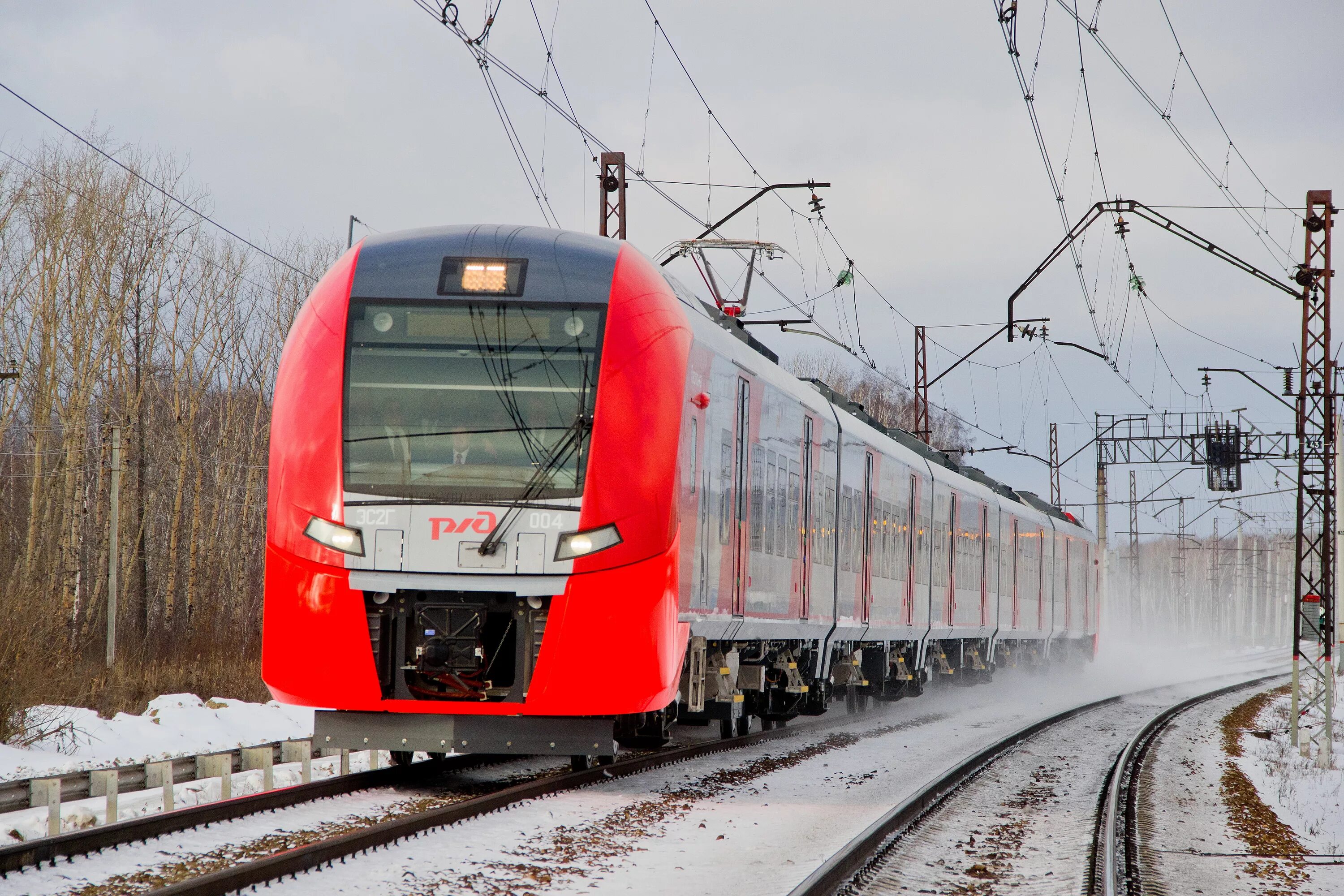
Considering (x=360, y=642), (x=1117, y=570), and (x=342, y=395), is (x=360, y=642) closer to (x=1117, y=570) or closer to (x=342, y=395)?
(x=342, y=395)

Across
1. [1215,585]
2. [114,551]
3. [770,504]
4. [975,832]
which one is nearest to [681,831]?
[975,832]

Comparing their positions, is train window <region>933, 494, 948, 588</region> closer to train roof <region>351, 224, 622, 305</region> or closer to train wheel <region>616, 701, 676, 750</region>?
train wheel <region>616, 701, 676, 750</region>

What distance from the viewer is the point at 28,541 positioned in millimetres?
26812

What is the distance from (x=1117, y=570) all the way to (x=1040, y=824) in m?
95.1

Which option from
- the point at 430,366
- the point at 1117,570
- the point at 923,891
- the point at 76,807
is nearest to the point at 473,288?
the point at 430,366

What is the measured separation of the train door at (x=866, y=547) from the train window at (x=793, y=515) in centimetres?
319

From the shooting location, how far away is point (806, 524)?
550 inches

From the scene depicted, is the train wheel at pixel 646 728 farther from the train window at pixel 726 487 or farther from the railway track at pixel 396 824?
the train window at pixel 726 487

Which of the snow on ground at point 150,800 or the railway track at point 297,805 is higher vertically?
the railway track at point 297,805

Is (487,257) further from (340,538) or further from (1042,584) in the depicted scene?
(1042,584)

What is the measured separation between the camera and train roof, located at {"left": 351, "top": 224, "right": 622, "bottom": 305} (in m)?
9.23

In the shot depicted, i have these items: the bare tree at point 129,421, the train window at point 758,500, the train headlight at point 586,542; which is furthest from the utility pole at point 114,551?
the train headlight at point 586,542

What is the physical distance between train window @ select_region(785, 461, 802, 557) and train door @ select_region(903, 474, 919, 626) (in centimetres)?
590

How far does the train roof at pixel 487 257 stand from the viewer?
9.23 metres
